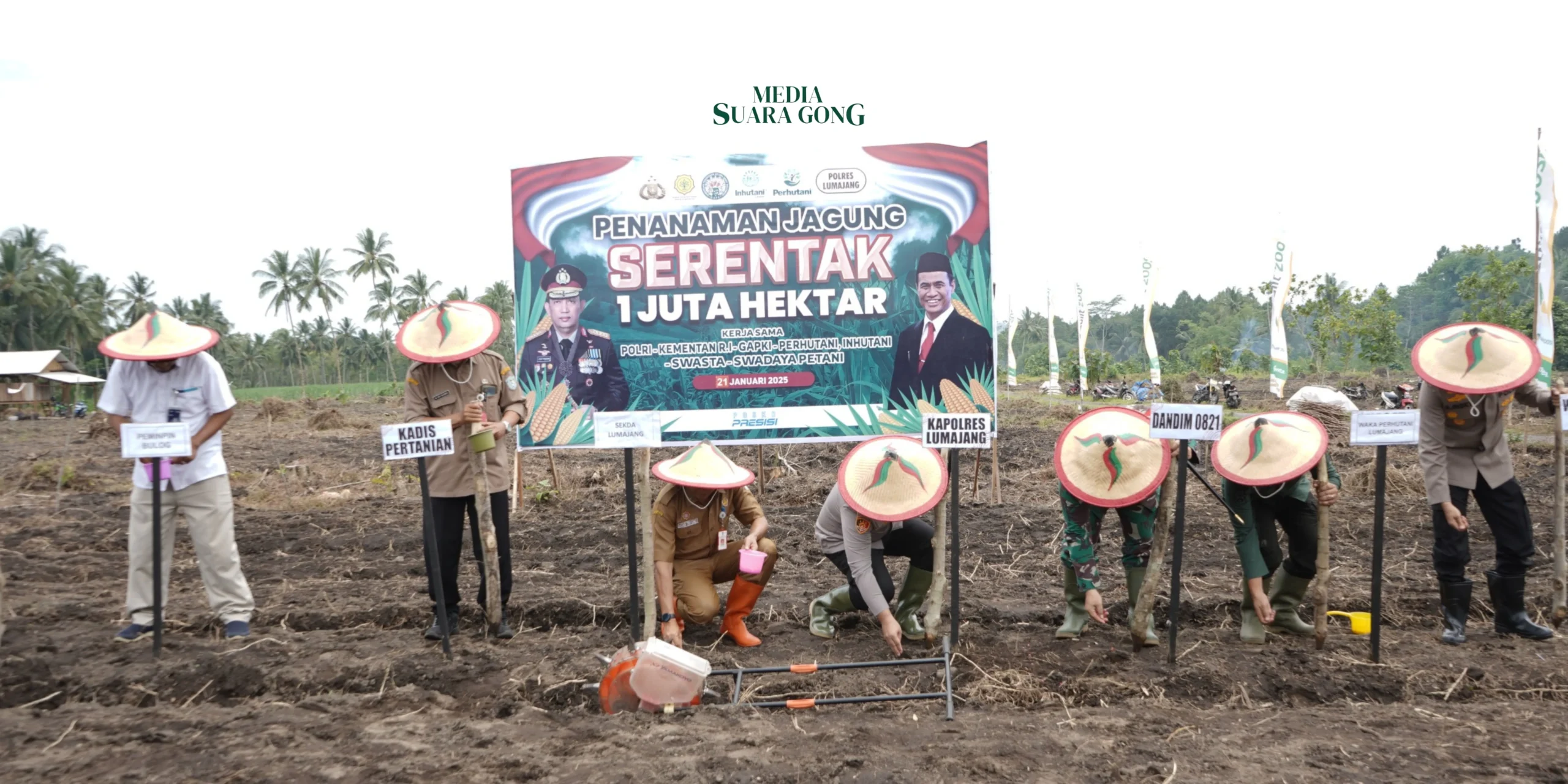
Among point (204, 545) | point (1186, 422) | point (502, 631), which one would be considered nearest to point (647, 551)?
point (502, 631)

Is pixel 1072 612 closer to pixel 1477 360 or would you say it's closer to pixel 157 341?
pixel 1477 360

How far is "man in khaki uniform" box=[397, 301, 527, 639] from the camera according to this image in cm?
470

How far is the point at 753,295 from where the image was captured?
24.3 ft

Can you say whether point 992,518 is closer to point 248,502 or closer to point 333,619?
point 333,619

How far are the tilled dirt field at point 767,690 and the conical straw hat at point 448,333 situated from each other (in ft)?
4.53

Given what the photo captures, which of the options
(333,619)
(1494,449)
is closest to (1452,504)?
(1494,449)

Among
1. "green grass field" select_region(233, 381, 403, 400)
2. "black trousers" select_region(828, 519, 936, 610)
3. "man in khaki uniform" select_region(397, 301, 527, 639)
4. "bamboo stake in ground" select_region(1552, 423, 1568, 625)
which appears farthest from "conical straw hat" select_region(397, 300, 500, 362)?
"green grass field" select_region(233, 381, 403, 400)

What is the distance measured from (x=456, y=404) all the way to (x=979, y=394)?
400 cm

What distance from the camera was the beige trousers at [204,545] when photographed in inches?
186

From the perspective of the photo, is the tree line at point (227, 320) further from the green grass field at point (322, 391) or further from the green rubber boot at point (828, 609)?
the green rubber boot at point (828, 609)

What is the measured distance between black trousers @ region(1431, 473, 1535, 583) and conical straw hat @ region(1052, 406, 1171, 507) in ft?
4.66

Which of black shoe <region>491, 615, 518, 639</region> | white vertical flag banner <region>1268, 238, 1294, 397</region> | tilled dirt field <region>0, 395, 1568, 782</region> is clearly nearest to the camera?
tilled dirt field <region>0, 395, 1568, 782</region>

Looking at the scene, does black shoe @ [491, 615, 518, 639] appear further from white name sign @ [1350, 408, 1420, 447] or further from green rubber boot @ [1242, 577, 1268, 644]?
white name sign @ [1350, 408, 1420, 447]

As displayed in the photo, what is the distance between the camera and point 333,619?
5.20m
